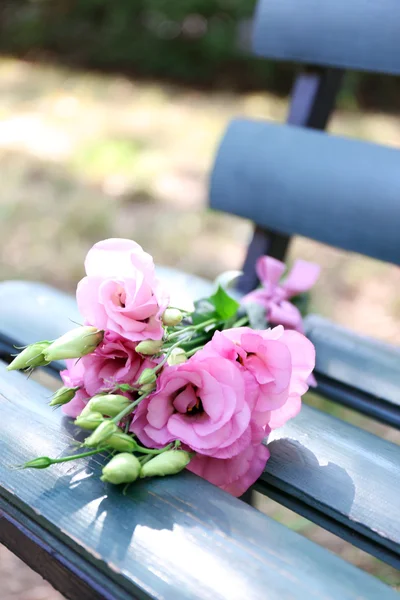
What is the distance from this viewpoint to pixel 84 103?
4.49 metres

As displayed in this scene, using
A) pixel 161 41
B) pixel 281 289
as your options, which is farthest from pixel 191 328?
pixel 161 41

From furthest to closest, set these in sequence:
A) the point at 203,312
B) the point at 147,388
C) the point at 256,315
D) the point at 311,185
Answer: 1. the point at 311,185
2. the point at 256,315
3. the point at 203,312
4. the point at 147,388

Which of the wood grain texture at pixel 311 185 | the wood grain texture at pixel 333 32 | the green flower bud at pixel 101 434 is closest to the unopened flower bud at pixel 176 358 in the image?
the green flower bud at pixel 101 434

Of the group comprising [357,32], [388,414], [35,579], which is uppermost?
[357,32]

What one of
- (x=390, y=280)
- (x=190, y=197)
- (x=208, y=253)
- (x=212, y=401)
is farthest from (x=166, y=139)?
(x=212, y=401)

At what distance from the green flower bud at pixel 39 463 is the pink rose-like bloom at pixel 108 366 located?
9 cm

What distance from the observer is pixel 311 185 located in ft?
4.02

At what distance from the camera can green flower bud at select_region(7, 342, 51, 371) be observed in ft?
2.30

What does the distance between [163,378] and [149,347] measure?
0.12 feet

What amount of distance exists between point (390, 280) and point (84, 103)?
2.70 metres

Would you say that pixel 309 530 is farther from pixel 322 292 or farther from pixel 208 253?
pixel 208 253

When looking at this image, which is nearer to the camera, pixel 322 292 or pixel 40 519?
pixel 40 519

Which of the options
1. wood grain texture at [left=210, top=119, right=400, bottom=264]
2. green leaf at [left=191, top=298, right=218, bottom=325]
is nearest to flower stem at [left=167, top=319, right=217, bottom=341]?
green leaf at [left=191, top=298, right=218, bottom=325]

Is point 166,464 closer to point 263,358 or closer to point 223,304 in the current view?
point 263,358
